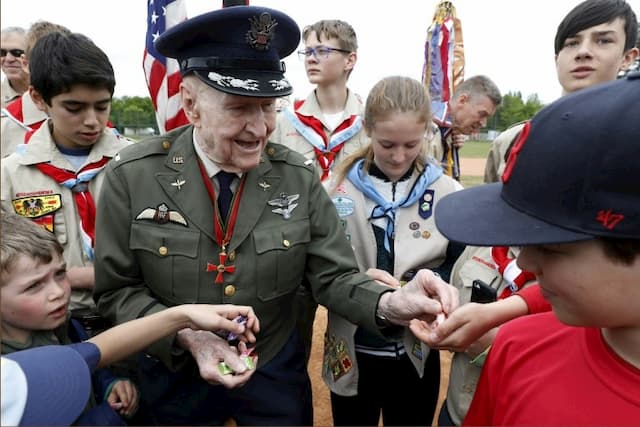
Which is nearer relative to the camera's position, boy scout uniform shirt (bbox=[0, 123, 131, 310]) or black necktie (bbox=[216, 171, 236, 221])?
black necktie (bbox=[216, 171, 236, 221])

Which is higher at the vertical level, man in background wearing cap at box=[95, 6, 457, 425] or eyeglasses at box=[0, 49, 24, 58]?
eyeglasses at box=[0, 49, 24, 58]

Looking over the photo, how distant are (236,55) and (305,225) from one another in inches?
29.4

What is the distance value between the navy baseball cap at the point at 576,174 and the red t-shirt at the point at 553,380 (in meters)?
0.40

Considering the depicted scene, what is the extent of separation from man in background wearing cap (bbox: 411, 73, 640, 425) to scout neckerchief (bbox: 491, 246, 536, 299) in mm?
571

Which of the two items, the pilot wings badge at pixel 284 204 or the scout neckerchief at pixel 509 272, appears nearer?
the scout neckerchief at pixel 509 272

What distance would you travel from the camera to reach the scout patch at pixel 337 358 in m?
2.41

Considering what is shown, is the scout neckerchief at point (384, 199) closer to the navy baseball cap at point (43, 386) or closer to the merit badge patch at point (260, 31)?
the merit badge patch at point (260, 31)

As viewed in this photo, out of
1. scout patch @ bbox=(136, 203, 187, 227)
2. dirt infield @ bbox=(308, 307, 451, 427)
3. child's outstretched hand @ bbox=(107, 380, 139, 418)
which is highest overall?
scout patch @ bbox=(136, 203, 187, 227)

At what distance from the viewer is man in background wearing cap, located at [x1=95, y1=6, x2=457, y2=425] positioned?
6.05ft

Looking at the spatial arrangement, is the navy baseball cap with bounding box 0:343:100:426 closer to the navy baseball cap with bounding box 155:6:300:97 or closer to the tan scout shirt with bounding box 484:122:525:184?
the navy baseball cap with bounding box 155:6:300:97

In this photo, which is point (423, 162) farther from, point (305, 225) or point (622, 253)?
point (622, 253)

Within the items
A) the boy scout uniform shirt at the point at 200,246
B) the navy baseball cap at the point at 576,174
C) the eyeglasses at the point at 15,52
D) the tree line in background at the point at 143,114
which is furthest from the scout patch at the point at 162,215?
the tree line in background at the point at 143,114

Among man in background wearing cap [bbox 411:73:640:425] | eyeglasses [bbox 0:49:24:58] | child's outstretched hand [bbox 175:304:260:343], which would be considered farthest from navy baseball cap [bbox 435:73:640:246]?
eyeglasses [bbox 0:49:24:58]

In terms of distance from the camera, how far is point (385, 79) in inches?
101
